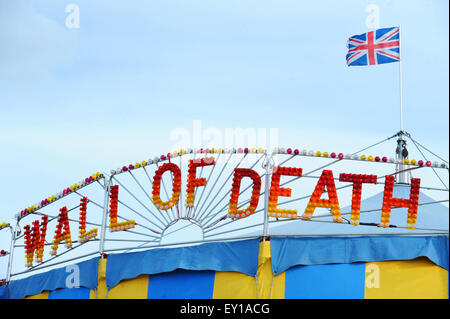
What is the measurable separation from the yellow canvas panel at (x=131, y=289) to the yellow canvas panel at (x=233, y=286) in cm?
222

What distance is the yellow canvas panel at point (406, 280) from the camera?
16.0 meters

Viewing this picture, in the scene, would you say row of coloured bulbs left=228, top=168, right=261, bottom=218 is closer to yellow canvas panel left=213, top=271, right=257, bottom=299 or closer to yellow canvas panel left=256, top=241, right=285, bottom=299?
yellow canvas panel left=256, top=241, right=285, bottom=299

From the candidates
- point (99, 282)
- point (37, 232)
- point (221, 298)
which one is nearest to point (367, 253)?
point (221, 298)

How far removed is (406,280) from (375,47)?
28.2 ft

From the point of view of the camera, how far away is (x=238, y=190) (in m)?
18.4

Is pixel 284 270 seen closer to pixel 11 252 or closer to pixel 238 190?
pixel 238 190

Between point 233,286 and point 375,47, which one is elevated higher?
point 375,47

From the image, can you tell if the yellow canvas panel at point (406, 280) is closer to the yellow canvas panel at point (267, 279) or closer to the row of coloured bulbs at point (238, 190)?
the yellow canvas panel at point (267, 279)

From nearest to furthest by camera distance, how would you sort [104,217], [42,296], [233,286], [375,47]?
[233,286] → [104,217] → [42,296] → [375,47]

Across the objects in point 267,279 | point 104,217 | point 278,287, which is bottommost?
point 278,287

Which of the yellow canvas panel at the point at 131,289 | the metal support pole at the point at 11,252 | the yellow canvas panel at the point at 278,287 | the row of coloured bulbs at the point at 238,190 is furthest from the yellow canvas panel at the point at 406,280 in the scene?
the metal support pole at the point at 11,252

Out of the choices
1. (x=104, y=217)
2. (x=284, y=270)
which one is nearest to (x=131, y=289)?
(x=104, y=217)

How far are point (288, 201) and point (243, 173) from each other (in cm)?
147
